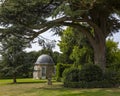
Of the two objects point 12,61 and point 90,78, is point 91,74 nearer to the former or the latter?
point 90,78

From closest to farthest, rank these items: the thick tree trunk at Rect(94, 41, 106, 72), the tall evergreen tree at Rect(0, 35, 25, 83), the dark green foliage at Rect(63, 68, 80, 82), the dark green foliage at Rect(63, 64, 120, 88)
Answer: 1. the dark green foliage at Rect(63, 64, 120, 88)
2. the dark green foliage at Rect(63, 68, 80, 82)
3. the thick tree trunk at Rect(94, 41, 106, 72)
4. the tall evergreen tree at Rect(0, 35, 25, 83)

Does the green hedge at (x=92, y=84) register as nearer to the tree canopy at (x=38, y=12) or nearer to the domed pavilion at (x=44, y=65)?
the tree canopy at (x=38, y=12)

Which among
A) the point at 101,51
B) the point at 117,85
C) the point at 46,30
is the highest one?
the point at 46,30

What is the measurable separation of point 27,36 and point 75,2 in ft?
17.9

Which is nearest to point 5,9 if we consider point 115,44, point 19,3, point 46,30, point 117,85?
point 19,3

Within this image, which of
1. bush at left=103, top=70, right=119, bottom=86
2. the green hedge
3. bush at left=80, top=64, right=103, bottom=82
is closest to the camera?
the green hedge

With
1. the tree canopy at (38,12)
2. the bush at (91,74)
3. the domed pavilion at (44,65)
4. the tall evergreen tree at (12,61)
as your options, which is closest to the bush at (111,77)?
the bush at (91,74)

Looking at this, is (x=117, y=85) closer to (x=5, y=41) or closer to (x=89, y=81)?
(x=89, y=81)

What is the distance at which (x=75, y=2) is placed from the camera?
2061 centimetres

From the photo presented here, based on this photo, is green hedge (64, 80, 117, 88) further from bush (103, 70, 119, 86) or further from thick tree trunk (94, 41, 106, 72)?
thick tree trunk (94, 41, 106, 72)

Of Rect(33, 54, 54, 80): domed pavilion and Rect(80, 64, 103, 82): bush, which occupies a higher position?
Rect(33, 54, 54, 80): domed pavilion

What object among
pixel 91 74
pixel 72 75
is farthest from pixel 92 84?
pixel 72 75

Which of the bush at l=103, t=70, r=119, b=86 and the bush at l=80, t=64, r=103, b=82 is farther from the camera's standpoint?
the bush at l=103, t=70, r=119, b=86

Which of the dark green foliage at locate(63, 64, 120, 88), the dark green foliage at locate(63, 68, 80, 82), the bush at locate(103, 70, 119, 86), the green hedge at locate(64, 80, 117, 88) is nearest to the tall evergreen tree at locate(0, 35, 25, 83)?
the dark green foliage at locate(63, 68, 80, 82)
